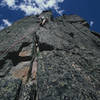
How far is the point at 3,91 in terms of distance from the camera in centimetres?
384

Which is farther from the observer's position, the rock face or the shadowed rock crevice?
the shadowed rock crevice

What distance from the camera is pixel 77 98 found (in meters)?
3.40

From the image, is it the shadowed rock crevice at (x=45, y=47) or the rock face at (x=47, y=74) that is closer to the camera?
the rock face at (x=47, y=74)

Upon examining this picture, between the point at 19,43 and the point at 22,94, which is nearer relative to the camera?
the point at 22,94

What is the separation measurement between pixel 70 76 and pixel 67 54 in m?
1.90

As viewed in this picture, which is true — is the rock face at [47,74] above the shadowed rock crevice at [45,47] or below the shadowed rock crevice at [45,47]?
below

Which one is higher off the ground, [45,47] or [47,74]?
[45,47]

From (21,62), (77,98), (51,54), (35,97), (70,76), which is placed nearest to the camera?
(77,98)

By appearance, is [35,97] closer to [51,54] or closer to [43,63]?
[43,63]

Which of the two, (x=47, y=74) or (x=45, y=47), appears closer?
(x=47, y=74)

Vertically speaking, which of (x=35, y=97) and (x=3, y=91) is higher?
(x=3, y=91)

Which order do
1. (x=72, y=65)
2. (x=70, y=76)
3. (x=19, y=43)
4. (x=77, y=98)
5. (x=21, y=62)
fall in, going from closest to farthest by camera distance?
1. (x=77, y=98)
2. (x=70, y=76)
3. (x=72, y=65)
4. (x=21, y=62)
5. (x=19, y=43)

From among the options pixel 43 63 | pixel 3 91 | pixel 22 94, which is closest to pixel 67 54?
pixel 43 63

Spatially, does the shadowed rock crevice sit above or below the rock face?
above
